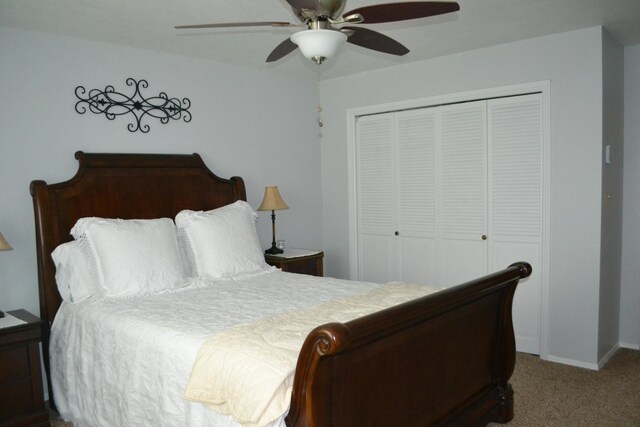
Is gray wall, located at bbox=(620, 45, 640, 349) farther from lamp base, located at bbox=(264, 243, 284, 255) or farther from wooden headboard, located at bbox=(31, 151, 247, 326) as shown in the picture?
wooden headboard, located at bbox=(31, 151, 247, 326)

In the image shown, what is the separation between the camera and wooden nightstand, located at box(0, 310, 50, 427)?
2.58 meters

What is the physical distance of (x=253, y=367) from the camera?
181 centimetres

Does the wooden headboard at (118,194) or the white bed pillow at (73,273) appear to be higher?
the wooden headboard at (118,194)

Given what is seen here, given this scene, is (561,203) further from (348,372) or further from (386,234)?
(348,372)

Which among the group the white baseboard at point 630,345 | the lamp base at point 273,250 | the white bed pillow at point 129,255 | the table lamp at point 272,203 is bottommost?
the white baseboard at point 630,345

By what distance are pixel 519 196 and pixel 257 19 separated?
7.50 ft

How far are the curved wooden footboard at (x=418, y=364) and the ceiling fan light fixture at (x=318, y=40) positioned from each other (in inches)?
41.8

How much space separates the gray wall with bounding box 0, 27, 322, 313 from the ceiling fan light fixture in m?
1.94

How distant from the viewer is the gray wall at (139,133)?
302cm

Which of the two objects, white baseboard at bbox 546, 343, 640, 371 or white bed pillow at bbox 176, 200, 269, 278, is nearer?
white bed pillow at bbox 176, 200, 269, 278

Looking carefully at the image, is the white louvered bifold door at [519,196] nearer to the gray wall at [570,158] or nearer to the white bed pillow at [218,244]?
the gray wall at [570,158]

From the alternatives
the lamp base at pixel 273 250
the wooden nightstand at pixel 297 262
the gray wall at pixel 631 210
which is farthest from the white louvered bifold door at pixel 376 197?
the gray wall at pixel 631 210

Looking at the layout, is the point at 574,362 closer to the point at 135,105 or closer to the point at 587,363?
the point at 587,363

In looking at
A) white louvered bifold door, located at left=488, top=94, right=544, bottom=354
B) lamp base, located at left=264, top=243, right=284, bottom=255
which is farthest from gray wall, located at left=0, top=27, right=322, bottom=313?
white louvered bifold door, located at left=488, top=94, right=544, bottom=354
